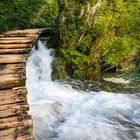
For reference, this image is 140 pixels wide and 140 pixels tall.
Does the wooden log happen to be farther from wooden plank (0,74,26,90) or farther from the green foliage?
the green foliage

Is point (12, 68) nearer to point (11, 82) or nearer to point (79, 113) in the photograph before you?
point (11, 82)

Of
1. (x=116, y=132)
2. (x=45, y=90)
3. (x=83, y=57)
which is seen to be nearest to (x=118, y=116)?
(x=116, y=132)

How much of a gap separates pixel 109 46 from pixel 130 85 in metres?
2.44

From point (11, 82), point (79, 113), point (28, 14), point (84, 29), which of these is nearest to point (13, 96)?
point (11, 82)

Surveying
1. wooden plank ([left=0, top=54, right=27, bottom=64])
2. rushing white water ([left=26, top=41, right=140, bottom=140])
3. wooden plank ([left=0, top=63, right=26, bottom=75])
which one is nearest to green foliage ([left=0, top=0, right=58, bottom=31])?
rushing white water ([left=26, top=41, right=140, bottom=140])

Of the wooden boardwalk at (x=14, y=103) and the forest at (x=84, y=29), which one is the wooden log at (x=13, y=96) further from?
the forest at (x=84, y=29)

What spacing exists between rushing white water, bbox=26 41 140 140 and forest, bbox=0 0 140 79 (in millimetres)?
1755

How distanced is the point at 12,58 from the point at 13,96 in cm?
169

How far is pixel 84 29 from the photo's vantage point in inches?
523

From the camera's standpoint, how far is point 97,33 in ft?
45.6

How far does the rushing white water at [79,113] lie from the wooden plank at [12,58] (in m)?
Result: 1.66

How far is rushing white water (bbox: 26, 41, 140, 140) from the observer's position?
703 cm

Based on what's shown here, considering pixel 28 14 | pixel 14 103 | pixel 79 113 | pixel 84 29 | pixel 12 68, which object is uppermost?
pixel 28 14

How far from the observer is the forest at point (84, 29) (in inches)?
502
